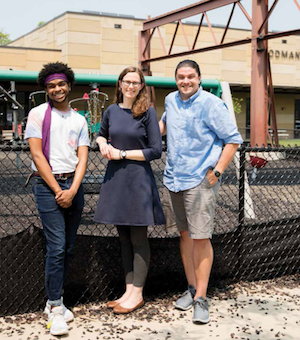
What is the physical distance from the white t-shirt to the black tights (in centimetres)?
64

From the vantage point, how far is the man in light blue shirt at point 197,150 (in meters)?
3.05

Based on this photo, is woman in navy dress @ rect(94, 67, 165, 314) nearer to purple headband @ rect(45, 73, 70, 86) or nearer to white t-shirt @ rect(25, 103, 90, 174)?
white t-shirt @ rect(25, 103, 90, 174)

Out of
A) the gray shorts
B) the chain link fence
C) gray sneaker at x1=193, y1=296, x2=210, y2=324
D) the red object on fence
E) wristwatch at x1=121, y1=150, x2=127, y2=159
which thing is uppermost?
wristwatch at x1=121, y1=150, x2=127, y2=159

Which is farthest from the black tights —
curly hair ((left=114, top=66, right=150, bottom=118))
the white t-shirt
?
curly hair ((left=114, top=66, right=150, bottom=118))

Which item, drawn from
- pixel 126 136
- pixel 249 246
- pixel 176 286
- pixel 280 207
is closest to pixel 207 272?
pixel 176 286

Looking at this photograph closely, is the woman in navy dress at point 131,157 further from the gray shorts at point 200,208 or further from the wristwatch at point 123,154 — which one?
the gray shorts at point 200,208

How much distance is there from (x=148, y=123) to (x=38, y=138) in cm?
77

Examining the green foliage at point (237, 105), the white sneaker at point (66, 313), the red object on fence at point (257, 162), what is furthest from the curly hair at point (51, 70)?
the green foliage at point (237, 105)

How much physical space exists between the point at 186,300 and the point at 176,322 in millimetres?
274

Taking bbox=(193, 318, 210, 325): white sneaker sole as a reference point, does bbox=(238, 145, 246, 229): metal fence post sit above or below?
above

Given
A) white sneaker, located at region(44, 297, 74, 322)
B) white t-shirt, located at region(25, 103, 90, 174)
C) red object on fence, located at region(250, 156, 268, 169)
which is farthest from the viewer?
red object on fence, located at region(250, 156, 268, 169)

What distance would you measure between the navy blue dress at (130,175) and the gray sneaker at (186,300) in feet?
2.46

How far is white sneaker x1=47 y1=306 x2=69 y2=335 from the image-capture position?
2.84m

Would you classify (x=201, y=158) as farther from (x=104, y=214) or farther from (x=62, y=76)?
(x=62, y=76)
